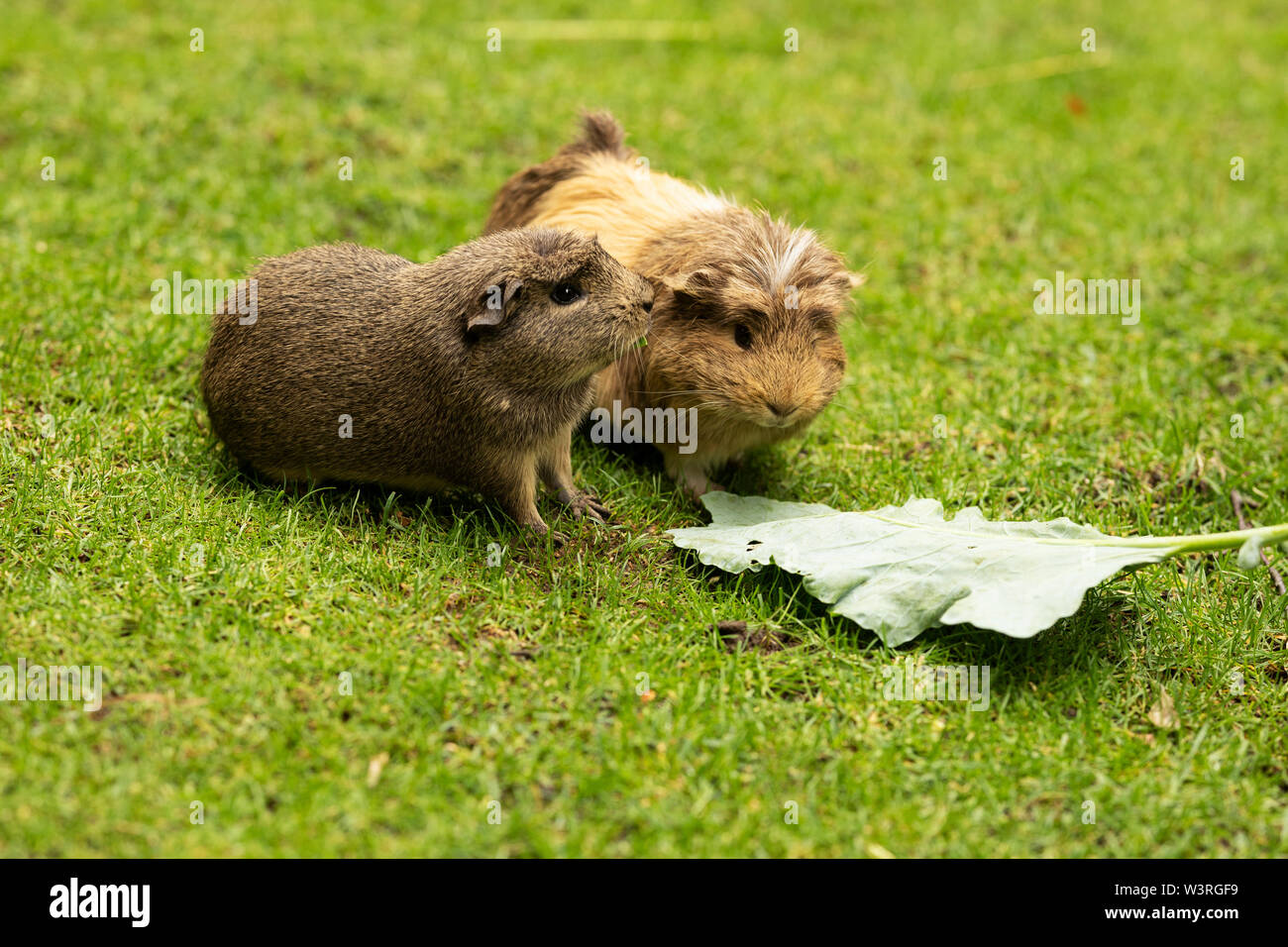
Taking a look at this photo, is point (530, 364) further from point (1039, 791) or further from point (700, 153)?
point (700, 153)

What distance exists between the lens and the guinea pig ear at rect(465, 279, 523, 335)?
4.59 metres

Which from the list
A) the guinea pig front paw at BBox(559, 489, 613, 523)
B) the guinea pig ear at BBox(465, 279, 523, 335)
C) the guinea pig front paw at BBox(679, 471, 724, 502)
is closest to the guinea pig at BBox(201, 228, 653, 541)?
the guinea pig ear at BBox(465, 279, 523, 335)

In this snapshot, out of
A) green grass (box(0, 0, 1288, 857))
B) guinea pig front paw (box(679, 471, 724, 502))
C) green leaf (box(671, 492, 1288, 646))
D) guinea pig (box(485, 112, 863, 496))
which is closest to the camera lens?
→ green grass (box(0, 0, 1288, 857))

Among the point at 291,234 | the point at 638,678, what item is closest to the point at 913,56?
the point at 291,234

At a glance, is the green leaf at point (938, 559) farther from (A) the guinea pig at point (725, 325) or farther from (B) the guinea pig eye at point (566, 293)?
(B) the guinea pig eye at point (566, 293)

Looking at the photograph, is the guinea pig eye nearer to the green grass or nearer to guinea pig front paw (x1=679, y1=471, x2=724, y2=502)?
the green grass

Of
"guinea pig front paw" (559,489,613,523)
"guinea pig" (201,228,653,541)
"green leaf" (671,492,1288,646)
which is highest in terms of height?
"guinea pig" (201,228,653,541)

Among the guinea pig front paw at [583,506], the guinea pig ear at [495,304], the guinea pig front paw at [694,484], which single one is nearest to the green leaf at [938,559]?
the guinea pig front paw at [583,506]

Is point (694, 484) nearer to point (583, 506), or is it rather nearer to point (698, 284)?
point (583, 506)

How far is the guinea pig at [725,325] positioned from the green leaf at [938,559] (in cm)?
56

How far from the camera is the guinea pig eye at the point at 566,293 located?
4691 mm

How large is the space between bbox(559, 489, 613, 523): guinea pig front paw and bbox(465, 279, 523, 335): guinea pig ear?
0.96 m

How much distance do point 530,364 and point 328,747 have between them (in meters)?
1.76

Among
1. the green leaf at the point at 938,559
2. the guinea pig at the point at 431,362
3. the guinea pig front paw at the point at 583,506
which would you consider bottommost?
the green leaf at the point at 938,559
